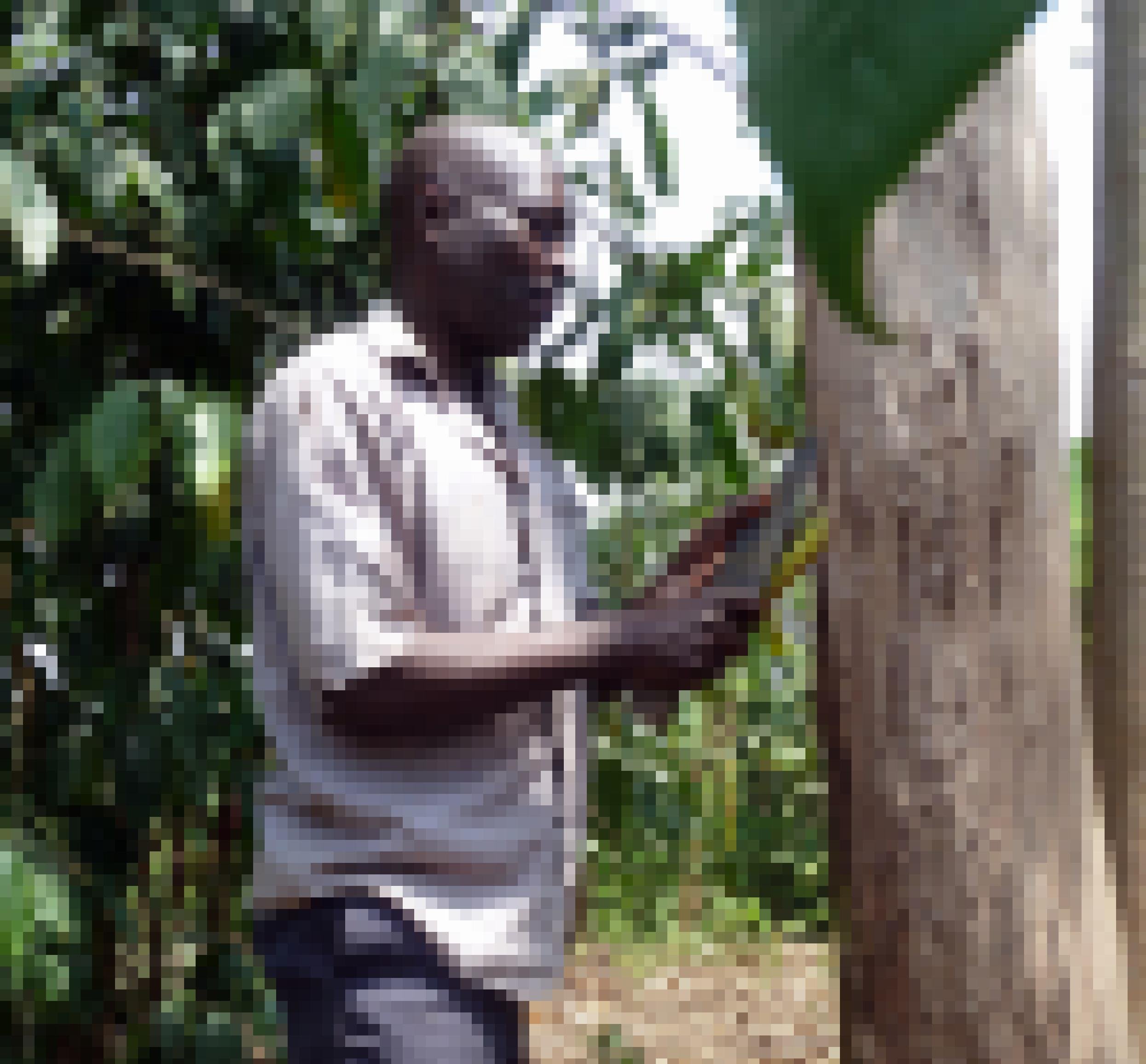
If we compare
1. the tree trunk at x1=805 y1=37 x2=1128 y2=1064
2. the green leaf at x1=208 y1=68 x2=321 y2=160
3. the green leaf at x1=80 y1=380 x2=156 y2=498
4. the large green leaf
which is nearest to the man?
the tree trunk at x1=805 y1=37 x2=1128 y2=1064

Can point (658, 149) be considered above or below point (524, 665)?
above

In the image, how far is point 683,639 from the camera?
89cm

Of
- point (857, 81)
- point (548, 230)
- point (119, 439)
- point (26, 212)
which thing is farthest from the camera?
point (119, 439)

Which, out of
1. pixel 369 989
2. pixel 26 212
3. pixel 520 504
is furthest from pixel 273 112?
pixel 369 989

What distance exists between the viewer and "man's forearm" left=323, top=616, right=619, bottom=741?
888 mm

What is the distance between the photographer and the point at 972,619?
2.43 ft

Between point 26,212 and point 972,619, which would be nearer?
point 972,619

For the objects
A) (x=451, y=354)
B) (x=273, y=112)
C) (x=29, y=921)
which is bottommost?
(x=29, y=921)

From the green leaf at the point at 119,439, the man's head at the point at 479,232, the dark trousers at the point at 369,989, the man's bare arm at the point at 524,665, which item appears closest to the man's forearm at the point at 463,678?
the man's bare arm at the point at 524,665

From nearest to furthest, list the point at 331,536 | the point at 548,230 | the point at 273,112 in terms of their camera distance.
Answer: the point at 331,536 → the point at 548,230 → the point at 273,112

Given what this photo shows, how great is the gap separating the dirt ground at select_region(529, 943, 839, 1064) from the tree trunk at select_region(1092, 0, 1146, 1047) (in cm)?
281

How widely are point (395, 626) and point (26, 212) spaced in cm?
59

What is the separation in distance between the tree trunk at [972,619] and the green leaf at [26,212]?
29.9 inches

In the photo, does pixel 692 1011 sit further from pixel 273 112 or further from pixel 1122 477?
pixel 1122 477
